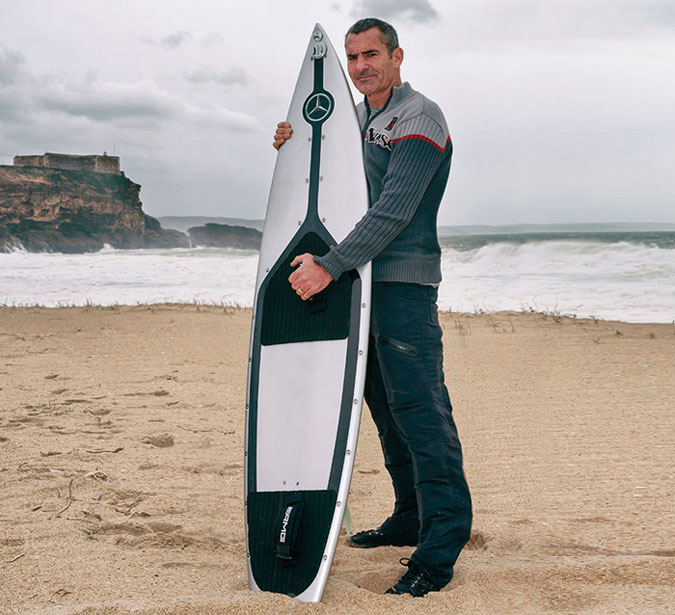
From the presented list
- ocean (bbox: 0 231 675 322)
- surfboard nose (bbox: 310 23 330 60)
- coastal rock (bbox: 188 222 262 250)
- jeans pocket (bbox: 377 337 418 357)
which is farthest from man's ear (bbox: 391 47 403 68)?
coastal rock (bbox: 188 222 262 250)

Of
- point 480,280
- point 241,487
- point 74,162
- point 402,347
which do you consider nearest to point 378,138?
point 402,347

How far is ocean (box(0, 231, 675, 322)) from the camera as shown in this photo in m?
14.5

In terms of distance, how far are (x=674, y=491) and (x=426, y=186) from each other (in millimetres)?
2181

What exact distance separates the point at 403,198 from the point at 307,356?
2.20 ft

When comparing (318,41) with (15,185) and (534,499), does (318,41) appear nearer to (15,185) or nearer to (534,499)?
(534,499)

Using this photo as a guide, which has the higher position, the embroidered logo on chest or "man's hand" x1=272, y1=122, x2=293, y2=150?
"man's hand" x1=272, y1=122, x2=293, y2=150

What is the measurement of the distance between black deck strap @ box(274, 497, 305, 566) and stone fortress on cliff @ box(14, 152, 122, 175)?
63.4 meters

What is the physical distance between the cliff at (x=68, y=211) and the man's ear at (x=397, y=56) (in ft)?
189

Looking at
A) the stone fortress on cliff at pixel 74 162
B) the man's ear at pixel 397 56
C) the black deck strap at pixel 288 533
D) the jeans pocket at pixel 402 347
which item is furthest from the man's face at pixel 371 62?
the stone fortress on cliff at pixel 74 162

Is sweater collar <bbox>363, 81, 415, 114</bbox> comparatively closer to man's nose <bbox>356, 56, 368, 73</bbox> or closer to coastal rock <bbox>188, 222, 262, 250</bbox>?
man's nose <bbox>356, 56, 368, 73</bbox>

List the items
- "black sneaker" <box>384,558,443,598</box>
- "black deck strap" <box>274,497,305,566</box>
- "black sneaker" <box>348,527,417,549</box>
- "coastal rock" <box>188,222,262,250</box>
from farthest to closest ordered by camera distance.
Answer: "coastal rock" <box>188,222,262,250</box>, "black sneaker" <box>348,527,417,549</box>, "black deck strap" <box>274,497,305,566</box>, "black sneaker" <box>384,558,443,598</box>

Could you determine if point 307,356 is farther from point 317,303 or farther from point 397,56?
point 397,56

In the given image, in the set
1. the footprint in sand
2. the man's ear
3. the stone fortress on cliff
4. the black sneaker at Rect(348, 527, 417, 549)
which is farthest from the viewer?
the stone fortress on cliff

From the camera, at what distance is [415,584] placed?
229 cm
